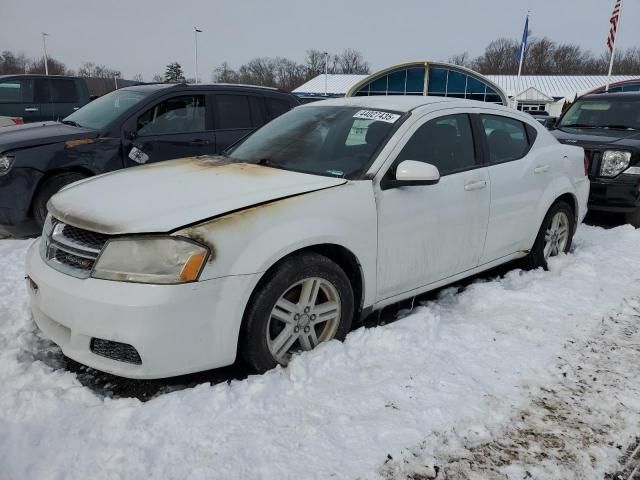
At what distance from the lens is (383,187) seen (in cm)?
321

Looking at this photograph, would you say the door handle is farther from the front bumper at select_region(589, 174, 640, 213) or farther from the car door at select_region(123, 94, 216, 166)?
the car door at select_region(123, 94, 216, 166)

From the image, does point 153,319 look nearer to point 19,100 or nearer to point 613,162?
point 613,162

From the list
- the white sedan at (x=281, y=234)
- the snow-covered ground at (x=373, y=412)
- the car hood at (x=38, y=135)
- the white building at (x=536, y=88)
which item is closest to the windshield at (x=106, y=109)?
the car hood at (x=38, y=135)

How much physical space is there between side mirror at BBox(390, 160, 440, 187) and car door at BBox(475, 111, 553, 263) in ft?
3.22

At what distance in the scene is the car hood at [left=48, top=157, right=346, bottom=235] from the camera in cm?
257

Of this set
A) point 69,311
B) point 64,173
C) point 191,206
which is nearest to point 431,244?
point 191,206

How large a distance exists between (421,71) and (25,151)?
114ft

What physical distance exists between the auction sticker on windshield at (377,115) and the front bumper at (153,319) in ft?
5.28

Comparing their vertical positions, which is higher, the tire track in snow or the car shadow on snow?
the tire track in snow

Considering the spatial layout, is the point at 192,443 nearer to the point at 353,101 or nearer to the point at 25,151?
the point at 353,101

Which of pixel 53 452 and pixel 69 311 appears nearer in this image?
pixel 53 452

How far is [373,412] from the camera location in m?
2.49

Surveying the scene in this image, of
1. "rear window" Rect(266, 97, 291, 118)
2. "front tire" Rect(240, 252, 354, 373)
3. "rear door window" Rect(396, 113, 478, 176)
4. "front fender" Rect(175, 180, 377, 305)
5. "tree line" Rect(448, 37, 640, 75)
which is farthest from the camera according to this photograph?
"tree line" Rect(448, 37, 640, 75)

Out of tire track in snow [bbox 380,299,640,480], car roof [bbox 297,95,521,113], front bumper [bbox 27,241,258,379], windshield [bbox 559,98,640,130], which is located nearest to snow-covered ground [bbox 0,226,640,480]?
tire track in snow [bbox 380,299,640,480]
